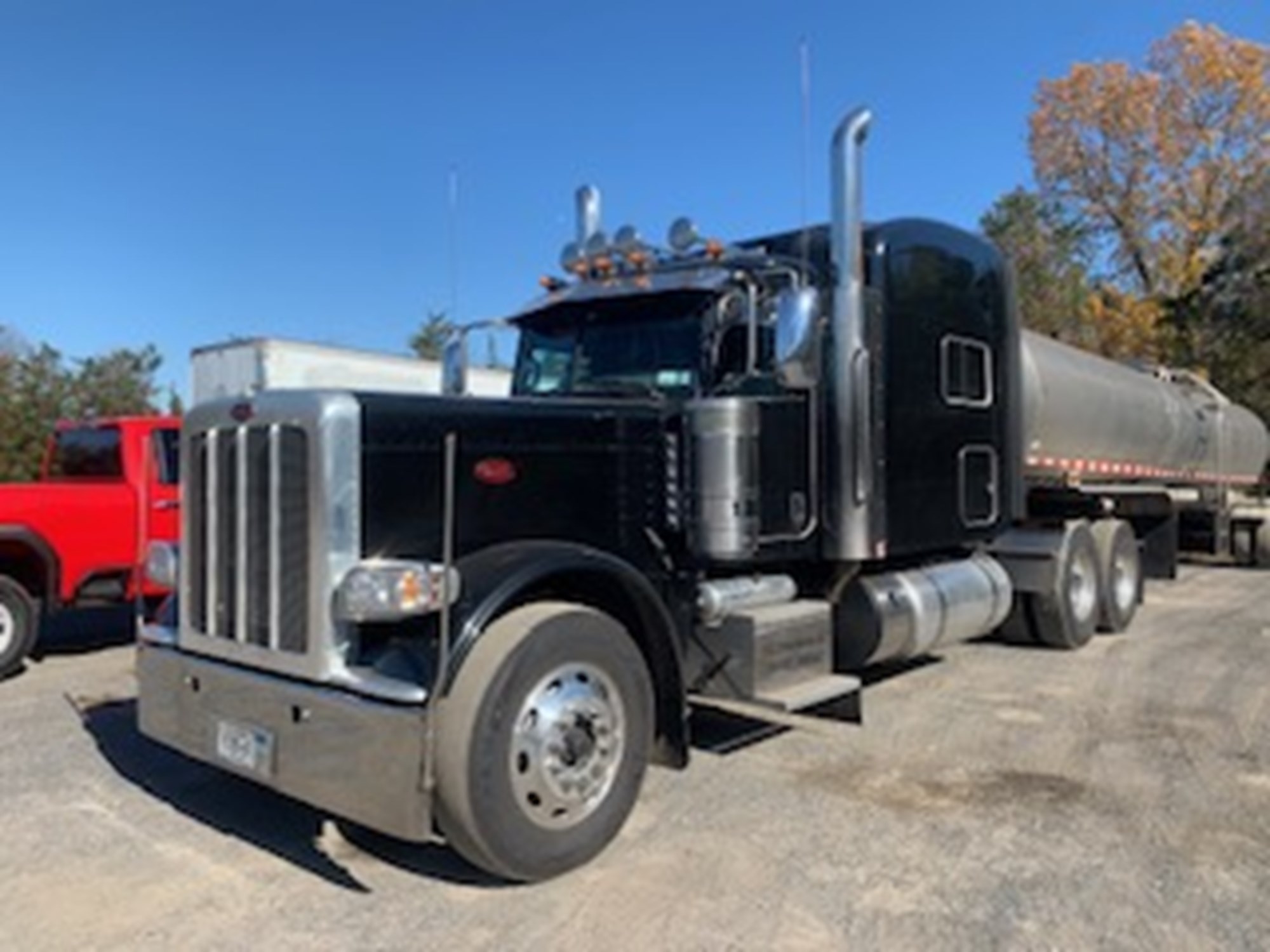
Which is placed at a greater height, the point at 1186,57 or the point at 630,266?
the point at 1186,57

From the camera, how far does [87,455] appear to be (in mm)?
9602

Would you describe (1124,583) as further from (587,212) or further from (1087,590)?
(587,212)

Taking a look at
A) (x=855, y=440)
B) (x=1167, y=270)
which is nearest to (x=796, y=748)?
(x=855, y=440)

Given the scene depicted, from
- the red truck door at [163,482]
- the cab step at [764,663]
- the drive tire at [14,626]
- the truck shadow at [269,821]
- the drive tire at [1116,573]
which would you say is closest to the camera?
the truck shadow at [269,821]

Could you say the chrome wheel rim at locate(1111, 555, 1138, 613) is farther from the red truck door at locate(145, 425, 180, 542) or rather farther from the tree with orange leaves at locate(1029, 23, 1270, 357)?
the tree with orange leaves at locate(1029, 23, 1270, 357)

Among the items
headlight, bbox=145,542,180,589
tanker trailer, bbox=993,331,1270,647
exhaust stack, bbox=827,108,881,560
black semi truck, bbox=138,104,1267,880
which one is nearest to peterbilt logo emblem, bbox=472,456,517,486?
black semi truck, bbox=138,104,1267,880

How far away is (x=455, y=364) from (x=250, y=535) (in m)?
2.87

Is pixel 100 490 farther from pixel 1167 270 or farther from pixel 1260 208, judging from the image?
pixel 1167 270

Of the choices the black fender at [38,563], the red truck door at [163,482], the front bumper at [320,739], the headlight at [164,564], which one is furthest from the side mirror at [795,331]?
the black fender at [38,563]

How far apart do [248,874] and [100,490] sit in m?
5.64

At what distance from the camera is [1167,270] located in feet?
120

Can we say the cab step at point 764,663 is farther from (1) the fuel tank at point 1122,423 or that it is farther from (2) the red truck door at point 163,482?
(2) the red truck door at point 163,482

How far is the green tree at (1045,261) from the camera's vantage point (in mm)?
36906

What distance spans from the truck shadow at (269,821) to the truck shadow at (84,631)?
12.4 ft
